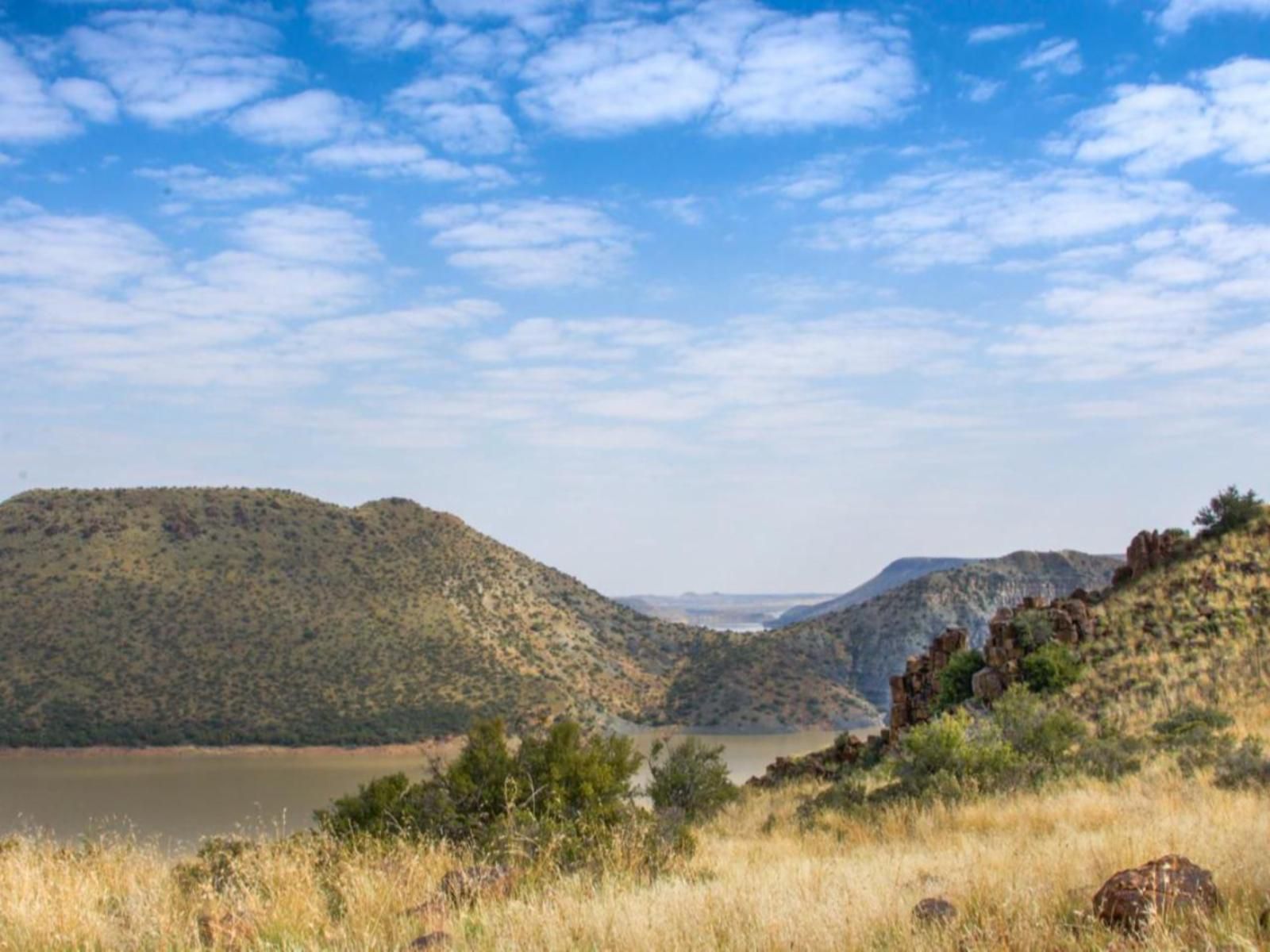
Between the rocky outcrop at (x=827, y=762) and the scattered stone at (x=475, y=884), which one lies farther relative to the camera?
the rocky outcrop at (x=827, y=762)

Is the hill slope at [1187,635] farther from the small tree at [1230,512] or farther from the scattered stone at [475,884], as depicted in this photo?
the scattered stone at [475,884]

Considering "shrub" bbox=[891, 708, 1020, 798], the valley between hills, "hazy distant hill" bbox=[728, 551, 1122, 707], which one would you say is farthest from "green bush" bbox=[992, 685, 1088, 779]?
"hazy distant hill" bbox=[728, 551, 1122, 707]

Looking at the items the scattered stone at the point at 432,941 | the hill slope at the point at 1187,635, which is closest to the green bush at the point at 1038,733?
the hill slope at the point at 1187,635

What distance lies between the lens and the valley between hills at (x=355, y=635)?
51.4m

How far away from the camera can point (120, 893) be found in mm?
7340

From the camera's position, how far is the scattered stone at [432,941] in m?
5.17

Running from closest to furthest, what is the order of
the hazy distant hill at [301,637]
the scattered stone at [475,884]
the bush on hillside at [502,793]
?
the scattered stone at [475,884]
the bush on hillside at [502,793]
the hazy distant hill at [301,637]

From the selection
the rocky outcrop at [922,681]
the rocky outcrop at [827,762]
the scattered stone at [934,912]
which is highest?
the scattered stone at [934,912]

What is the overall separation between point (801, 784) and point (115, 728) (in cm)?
3838

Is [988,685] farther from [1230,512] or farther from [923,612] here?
[923,612]

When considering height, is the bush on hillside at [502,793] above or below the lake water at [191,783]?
above

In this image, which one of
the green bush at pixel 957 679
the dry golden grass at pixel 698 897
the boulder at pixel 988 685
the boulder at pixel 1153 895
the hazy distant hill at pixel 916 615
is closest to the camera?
the boulder at pixel 1153 895

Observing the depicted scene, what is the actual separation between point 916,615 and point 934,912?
6585cm

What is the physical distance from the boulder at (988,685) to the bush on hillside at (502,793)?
11.9m
